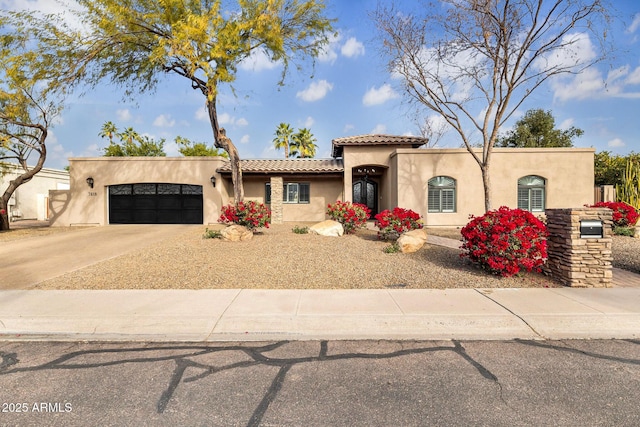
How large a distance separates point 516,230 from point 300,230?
845cm

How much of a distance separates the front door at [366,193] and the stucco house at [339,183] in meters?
0.07

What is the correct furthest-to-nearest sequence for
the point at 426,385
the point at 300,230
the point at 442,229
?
the point at 442,229 → the point at 300,230 → the point at 426,385

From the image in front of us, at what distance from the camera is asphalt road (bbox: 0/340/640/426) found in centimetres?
268

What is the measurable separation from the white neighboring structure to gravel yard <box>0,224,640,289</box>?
24006 mm

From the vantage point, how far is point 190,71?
41.6ft

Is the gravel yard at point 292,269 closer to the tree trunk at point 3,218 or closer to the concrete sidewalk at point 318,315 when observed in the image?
the concrete sidewalk at point 318,315

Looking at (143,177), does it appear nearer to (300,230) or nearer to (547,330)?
Result: (300,230)

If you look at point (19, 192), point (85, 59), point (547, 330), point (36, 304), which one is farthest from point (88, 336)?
point (19, 192)

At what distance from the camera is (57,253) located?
1016 centimetres

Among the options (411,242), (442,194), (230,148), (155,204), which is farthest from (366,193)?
(155,204)

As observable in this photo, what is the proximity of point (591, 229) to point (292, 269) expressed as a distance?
622 cm

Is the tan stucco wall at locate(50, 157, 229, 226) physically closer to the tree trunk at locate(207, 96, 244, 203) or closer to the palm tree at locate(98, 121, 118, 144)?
the tree trunk at locate(207, 96, 244, 203)

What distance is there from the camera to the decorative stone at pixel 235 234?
1164cm

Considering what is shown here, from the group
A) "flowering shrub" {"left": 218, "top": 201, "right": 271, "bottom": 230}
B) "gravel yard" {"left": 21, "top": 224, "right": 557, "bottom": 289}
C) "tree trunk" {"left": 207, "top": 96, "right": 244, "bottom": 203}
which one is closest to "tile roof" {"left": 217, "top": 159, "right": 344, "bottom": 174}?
"tree trunk" {"left": 207, "top": 96, "right": 244, "bottom": 203}
